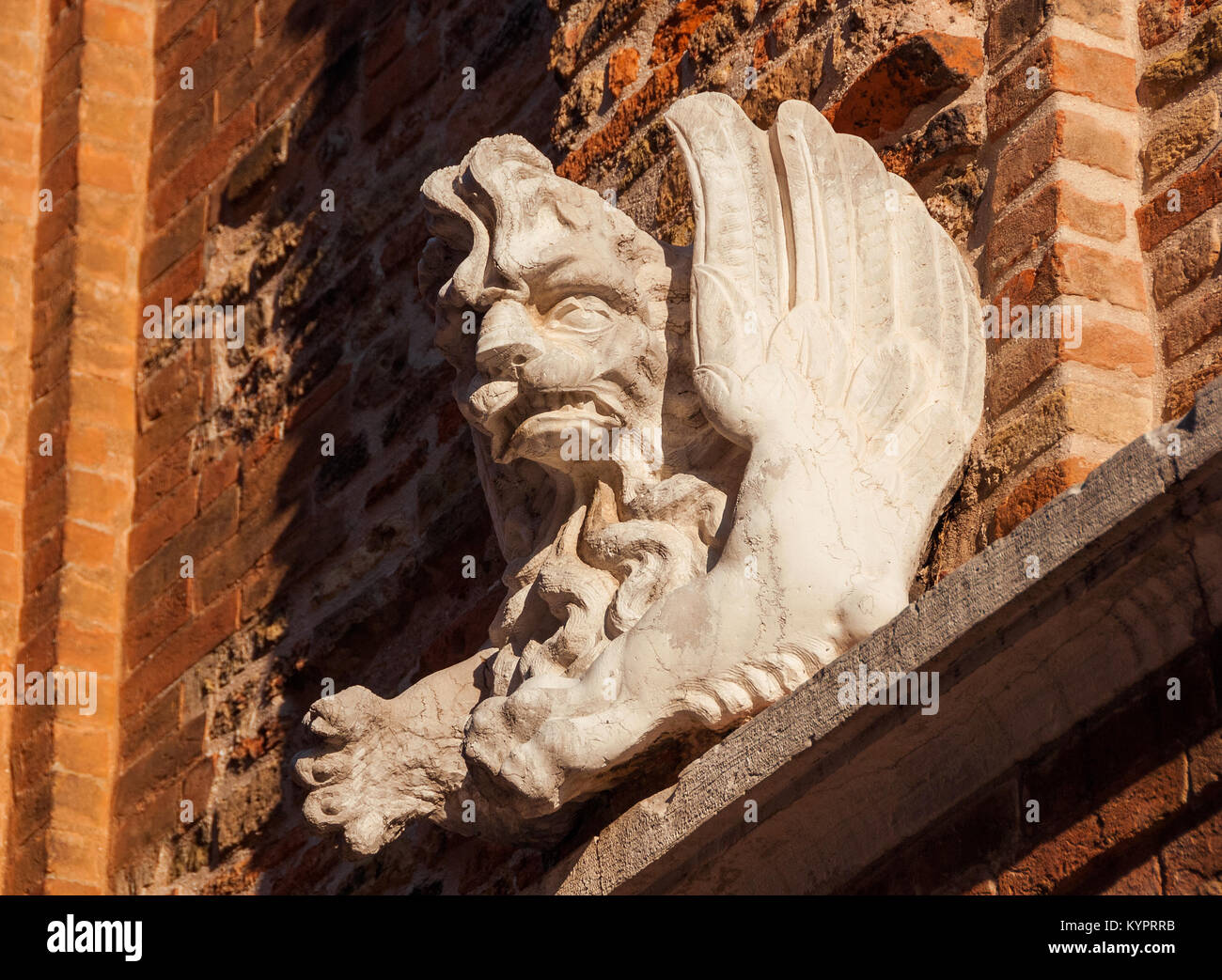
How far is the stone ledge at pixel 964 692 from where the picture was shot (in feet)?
6.95

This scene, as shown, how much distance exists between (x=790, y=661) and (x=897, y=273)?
0.62 meters

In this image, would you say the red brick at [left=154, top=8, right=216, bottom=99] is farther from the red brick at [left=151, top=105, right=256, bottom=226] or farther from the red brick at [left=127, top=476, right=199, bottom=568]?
the red brick at [left=127, top=476, right=199, bottom=568]

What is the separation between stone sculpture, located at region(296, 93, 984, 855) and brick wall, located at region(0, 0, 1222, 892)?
150 millimetres

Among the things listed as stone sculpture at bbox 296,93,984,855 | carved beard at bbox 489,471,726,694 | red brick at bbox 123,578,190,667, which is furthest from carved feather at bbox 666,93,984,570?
red brick at bbox 123,578,190,667

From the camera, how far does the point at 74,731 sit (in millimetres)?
5137

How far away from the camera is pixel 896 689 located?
7.53 feet

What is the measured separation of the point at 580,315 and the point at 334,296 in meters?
2.31

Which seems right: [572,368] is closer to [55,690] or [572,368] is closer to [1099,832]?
[1099,832]

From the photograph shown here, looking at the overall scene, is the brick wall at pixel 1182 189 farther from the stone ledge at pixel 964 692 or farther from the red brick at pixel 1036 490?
the stone ledge at pixel 964 692

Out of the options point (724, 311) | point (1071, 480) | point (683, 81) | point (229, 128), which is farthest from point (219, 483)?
point (1071, 480)

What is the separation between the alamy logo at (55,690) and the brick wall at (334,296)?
54 mm

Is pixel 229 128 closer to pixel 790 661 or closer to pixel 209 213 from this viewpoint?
pixel 209 213

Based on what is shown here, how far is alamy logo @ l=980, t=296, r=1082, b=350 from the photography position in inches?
106

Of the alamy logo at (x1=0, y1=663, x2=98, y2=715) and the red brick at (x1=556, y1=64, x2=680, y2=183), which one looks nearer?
the red brick at (x1=556, y1=64, x2=680, y2=183)
